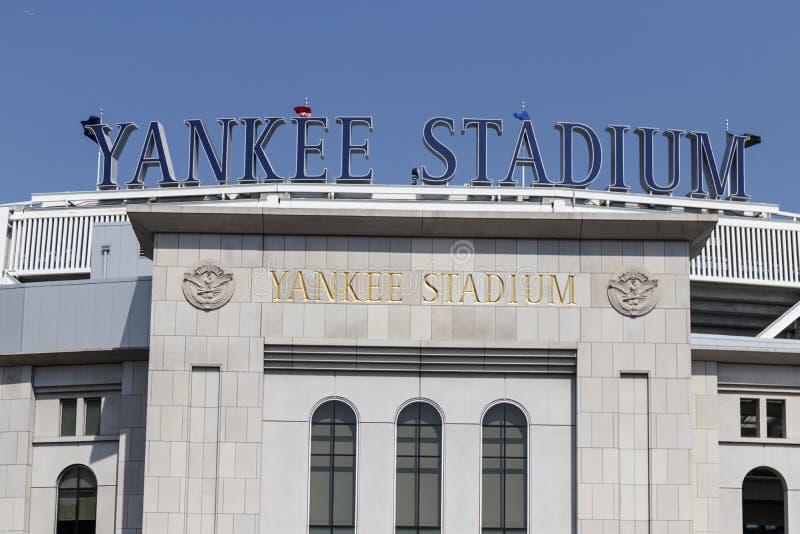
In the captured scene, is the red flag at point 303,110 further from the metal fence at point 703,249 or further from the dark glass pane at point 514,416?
the dark glass pane at point 514,416

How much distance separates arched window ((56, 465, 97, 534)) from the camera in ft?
171

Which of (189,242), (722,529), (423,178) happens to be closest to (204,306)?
(189,242)

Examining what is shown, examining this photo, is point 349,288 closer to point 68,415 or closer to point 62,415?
point 68,415

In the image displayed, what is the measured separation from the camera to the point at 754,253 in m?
91.2

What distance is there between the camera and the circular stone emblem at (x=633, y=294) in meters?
48.9

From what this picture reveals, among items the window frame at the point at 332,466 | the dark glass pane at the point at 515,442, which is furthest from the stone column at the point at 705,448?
the window frame at the point at 332,466

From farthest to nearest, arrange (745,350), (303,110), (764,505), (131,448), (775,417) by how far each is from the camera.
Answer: (303,110) < (764,505) < (775,417) < (745,350) < (131,448)

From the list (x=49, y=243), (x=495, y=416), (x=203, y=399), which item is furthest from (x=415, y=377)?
(x=49, y=243)

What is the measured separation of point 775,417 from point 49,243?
178 ft

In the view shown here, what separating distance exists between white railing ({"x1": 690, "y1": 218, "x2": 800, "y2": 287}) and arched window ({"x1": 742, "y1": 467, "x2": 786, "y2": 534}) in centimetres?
3177

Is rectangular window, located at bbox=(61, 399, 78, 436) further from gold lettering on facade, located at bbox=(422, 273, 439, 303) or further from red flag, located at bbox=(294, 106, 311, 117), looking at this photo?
red flag, located at bbox=(294, 106, 311, 117)

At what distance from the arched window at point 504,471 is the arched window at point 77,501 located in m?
14.1

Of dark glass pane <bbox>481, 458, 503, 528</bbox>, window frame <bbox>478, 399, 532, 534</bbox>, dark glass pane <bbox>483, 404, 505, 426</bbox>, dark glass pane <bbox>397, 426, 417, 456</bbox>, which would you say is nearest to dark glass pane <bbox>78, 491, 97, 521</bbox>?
dark glass pane <bbox>397, 426, 417, 456</bbox>

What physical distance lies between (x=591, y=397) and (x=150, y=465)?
14566mm
